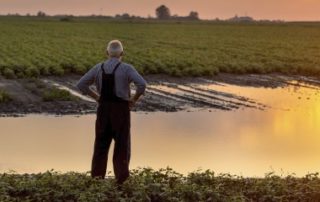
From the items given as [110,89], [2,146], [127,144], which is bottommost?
[2,146]

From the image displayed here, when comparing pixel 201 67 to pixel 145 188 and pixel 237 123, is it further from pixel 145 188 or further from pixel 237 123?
pixel 145 188

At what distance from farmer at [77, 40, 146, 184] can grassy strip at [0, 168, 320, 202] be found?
1.03ft

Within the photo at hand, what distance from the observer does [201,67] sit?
1080 inches

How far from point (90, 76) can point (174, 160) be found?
4.12 m

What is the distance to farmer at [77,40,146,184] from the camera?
7.69 meters

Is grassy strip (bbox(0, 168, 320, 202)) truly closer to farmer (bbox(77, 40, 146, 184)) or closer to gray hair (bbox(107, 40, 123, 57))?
farmer (bbox(77, 40, 146, 184))

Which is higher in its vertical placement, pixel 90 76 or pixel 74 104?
pixel 90 76

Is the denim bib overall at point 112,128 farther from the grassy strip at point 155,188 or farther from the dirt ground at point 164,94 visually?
the dirt ground at point 164,94

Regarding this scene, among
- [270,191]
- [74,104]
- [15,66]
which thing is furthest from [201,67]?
[270,191]

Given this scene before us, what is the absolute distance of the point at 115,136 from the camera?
7.91 meters

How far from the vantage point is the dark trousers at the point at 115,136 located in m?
7.79


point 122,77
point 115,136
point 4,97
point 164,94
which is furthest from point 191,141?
point 164,94

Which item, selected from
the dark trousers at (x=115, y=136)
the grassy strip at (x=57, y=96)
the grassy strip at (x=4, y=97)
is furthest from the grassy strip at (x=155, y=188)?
the grassy strip at (x=57, y=96)

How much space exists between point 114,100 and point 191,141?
229 inches
